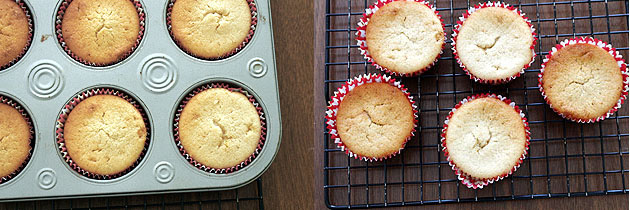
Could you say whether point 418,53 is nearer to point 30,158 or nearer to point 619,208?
point 619,208

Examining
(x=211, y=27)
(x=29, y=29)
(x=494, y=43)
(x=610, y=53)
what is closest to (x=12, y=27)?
(x=29, y=29)

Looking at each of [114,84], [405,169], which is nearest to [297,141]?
[405,169]

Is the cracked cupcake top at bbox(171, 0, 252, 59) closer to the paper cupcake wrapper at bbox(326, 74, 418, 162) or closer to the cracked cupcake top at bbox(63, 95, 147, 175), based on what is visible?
the cracked cupcake top at bbox(63, 95, 147, 175)

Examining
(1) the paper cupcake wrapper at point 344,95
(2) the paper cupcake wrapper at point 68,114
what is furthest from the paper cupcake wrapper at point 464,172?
(2) the paper cupcake wrapper at point 68,114

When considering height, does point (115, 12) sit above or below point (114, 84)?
above

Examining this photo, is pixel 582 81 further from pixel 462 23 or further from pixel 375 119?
pixel 375 119
